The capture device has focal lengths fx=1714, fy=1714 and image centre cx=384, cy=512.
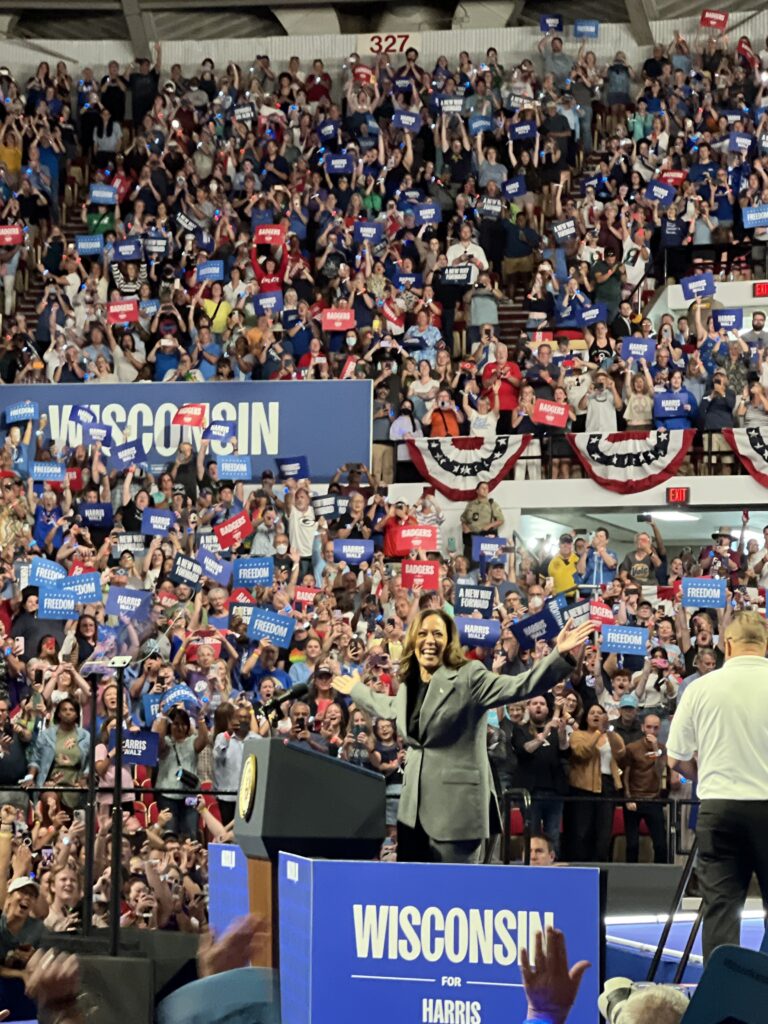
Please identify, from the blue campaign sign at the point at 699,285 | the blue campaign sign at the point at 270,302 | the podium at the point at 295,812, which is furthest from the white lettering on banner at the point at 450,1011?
the blue campaign sign at the point at 270,302

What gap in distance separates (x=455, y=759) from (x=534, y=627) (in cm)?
550

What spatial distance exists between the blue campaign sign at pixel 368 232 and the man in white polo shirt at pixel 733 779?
13.4 metres

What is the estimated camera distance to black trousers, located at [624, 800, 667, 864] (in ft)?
33.6

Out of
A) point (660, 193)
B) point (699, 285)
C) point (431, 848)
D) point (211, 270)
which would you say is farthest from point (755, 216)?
point (431, 848)

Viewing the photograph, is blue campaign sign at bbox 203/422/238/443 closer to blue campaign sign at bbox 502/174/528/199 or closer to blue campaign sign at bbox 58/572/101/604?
blue campaign sign at bbox 58/572/101/604

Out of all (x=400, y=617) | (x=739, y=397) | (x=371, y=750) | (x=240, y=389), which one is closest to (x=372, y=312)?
(x=240, y=389)

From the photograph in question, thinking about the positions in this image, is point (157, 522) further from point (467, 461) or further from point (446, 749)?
point (446, 749)

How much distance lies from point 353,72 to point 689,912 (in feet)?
49.9

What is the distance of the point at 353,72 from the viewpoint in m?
21.7

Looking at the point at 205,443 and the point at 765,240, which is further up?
the point at 765,240

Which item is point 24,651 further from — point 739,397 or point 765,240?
point 765,240

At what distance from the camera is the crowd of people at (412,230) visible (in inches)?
653

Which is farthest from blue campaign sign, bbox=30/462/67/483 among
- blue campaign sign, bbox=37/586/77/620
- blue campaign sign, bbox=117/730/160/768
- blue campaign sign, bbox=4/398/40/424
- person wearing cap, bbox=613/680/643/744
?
person wearing cap, bbox=613/680/643/744

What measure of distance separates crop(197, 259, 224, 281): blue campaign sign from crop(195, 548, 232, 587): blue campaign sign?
5342 mm
